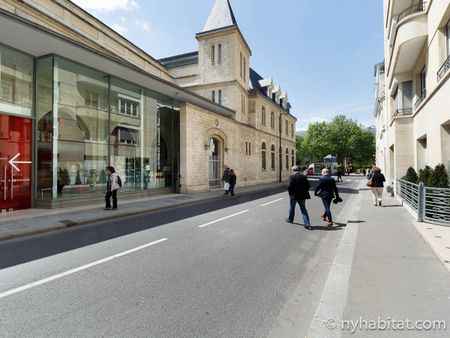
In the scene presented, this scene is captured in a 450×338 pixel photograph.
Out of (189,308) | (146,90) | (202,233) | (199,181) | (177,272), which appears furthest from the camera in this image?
(199,181)

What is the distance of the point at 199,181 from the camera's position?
718 inches

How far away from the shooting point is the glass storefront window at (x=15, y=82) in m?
9.78

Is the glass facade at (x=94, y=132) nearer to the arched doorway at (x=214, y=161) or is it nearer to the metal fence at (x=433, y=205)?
the arched doorway at (x=214, y=161)

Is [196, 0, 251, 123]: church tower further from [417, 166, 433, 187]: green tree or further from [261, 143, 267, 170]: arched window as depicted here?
[417, 166, 433, 187]: green tree

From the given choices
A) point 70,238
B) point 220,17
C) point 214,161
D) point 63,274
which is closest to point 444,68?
point 63,274

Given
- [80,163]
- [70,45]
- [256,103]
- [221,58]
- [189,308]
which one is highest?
[221,58]

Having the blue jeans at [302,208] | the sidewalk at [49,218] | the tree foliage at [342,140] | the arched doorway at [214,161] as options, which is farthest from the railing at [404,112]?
the tree foliage at [342,140]

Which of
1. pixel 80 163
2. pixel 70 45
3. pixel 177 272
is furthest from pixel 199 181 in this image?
pixel 177 272

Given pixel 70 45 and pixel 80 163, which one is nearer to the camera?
pixel 70 45

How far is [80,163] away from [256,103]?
1972 centimetres

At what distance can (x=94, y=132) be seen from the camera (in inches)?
498

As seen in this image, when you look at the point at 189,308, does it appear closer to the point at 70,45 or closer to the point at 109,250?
the point at 109,250

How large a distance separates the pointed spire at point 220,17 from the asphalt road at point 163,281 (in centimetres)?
2333

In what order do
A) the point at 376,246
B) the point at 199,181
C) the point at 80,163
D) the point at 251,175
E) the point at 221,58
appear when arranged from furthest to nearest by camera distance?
the point at 251,175
the point at 221,58
the point at 199,181
the point at 80,163
the point at 376,246
